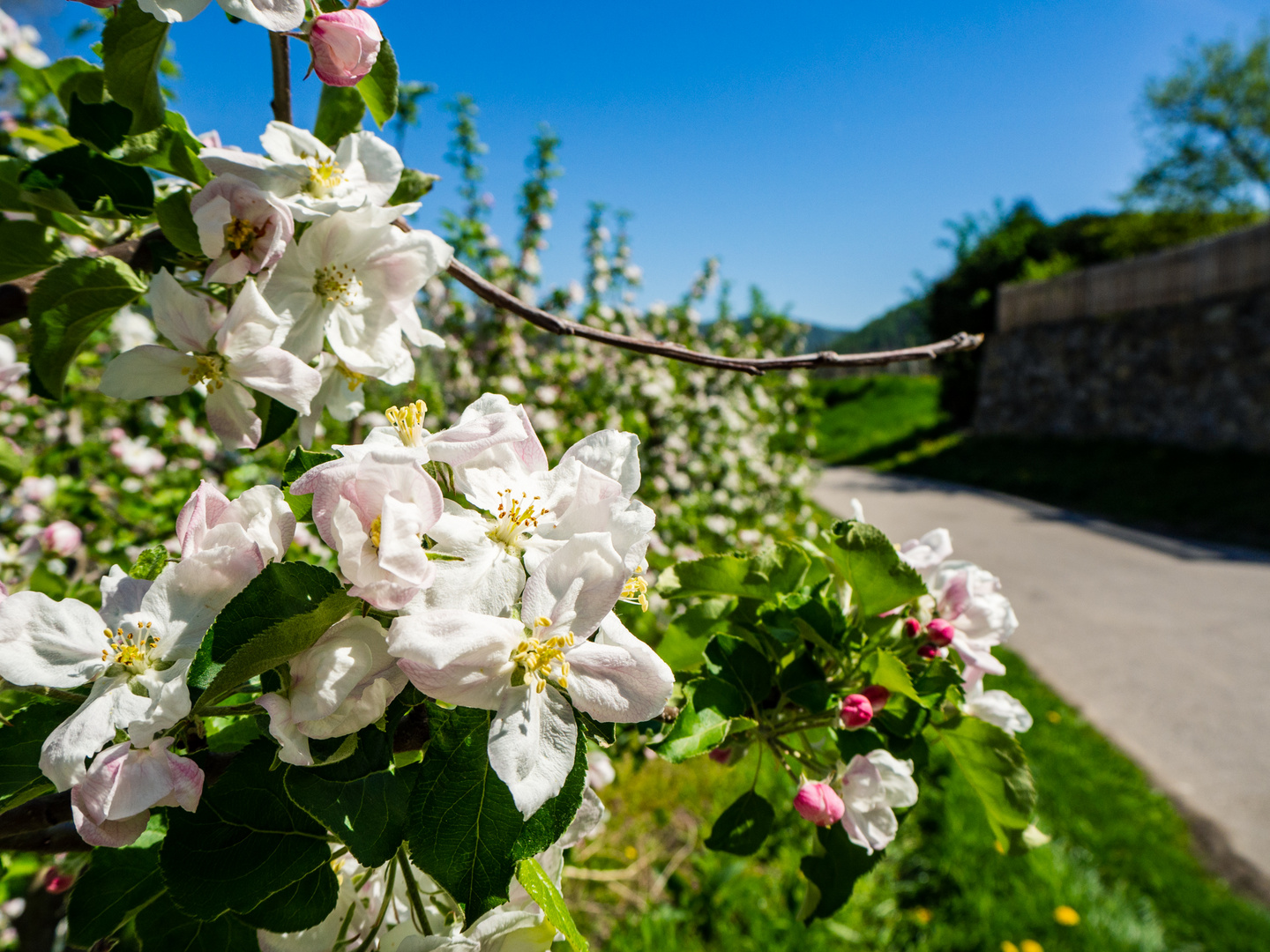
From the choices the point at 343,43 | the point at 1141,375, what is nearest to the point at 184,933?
the point at 343,43

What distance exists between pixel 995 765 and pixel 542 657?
2.19 feet

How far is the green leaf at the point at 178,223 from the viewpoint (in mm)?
815

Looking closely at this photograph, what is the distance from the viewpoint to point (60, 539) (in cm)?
169

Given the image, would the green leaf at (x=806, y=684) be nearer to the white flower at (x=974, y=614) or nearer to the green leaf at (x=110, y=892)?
the white flower at (x=974, y=614)

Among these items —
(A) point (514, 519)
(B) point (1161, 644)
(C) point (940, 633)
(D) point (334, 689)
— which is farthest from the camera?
(B) point (1161, 644)

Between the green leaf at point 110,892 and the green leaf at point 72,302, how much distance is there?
21.1 inches

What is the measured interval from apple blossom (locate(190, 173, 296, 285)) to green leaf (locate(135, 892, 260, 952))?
577 millimetres

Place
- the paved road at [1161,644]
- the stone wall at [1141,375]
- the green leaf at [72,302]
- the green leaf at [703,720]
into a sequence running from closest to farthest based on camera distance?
1. the green leaf at [703,720]
2. the green leaf at [72,302]
3. the paved road at [1161,644]
4. the stone wall at [1141,375]

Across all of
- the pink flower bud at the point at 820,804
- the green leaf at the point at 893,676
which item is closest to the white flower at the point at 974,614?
the green leaf at the point at 893,676

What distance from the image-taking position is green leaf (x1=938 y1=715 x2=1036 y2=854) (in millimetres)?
911

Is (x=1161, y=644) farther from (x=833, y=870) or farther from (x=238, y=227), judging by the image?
(x=238, y=227)

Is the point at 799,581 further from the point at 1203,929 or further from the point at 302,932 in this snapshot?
the point at 1203,929

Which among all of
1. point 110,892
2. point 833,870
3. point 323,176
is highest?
point 323,176

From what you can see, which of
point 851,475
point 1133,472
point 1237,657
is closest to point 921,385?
point 851,475
